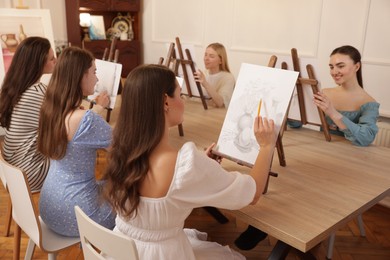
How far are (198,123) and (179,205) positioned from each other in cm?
131

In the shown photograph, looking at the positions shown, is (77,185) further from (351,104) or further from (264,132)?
(351,104)

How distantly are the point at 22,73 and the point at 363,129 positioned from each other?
182 centimetres

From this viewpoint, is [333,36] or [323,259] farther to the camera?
[333,36]

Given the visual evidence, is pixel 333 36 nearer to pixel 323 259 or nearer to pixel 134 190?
pixel 323 259

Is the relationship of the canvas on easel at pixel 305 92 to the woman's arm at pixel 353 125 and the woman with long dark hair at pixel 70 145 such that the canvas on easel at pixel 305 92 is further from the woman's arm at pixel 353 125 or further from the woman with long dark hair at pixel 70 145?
the woman with long dark hair at pixel 70 145

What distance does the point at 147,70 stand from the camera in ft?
3.88

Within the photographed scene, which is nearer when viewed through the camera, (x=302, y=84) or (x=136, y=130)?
(x=136, y=130)

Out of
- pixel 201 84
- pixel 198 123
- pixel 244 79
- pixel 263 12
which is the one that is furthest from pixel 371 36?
pixel 244 79

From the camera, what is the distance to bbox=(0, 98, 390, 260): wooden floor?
88.5 inches

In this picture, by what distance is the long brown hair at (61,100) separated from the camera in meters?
1.59

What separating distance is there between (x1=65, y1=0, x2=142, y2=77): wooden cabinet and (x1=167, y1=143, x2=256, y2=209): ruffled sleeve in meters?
4.31

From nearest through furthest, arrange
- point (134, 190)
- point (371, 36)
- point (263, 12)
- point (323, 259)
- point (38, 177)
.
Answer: point (134, 190), point (38, 177), point (323, 259), point (371, 36), point (263, 12)

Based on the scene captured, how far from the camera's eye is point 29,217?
59.3 inches

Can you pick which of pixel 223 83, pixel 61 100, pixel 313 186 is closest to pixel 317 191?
pixel 313 186
